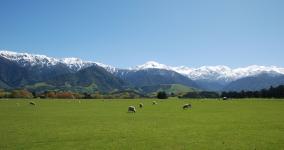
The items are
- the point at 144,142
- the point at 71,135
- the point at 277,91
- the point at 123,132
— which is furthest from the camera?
the point at 277,91

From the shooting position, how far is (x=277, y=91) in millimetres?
157250

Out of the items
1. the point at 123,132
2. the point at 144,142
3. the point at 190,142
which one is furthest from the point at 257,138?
the point at 123,132

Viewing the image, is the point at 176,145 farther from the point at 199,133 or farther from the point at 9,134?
the point at 9,134

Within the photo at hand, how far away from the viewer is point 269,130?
103ft

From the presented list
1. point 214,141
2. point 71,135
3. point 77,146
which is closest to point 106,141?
point 77,146

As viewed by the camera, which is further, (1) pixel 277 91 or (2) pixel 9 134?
(1) pixel 277 91

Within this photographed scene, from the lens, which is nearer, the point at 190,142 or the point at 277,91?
the point at 190,142

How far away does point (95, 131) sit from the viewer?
104ft

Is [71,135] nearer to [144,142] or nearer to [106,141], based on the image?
[106,141]

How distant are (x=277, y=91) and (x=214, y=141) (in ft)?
470

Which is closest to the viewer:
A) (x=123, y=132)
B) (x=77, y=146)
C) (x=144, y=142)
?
(x=77, y=146)

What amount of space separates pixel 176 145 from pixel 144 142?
8.74ft

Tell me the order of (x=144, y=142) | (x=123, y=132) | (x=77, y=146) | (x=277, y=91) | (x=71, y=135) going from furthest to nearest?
(x=277, y=91), (x=123, y=132), (x=71, y=135), (x=144, y=142), (x=77, y=146)

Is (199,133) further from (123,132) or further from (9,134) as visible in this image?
(9,134)
